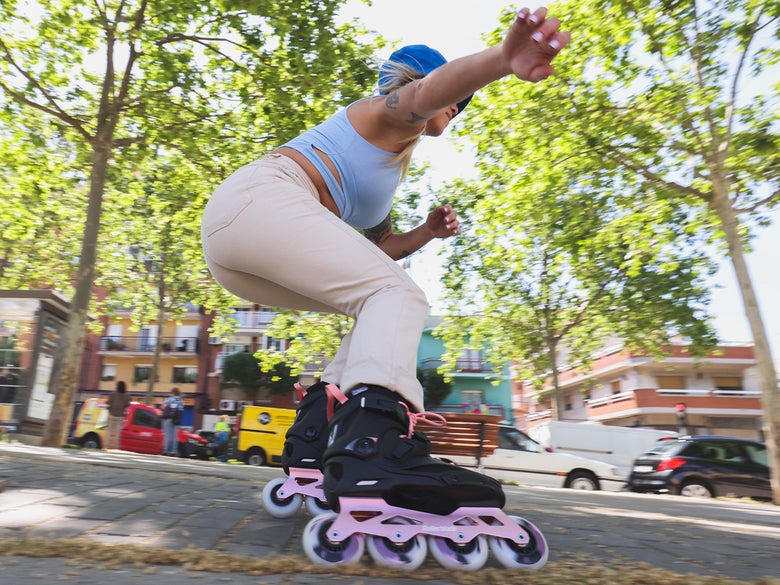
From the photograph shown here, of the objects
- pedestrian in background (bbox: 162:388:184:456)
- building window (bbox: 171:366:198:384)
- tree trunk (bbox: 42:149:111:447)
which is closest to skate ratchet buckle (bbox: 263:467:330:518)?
tree trunk (bbox: 42:149:111:447)

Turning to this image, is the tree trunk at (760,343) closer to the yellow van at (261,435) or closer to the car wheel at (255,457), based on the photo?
the yellow van at (261,435)

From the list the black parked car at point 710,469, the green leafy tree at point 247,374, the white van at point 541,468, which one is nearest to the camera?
the black parked car at point 710,469

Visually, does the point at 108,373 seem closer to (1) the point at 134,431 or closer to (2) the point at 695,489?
(1) the point at 134,431

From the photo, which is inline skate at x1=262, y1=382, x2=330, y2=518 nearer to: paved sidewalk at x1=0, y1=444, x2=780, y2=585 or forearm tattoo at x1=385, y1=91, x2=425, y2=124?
paved sidewalk at x1=0, y1=444, x2=780, y2=585

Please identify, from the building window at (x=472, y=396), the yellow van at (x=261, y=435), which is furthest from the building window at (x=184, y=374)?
the yellow van at (x=261, y=435)

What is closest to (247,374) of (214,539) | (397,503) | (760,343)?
(760,343)

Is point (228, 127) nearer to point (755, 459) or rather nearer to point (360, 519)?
point (360, 519)

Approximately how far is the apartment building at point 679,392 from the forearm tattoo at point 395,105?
38332mm

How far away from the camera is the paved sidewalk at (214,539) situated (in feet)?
4.76

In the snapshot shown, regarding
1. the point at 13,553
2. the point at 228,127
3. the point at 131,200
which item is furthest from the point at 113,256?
the point at 13,553

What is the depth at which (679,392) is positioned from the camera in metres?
41.0

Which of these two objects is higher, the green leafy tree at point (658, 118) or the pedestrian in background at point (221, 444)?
the green leafy tree at point (658, 118)

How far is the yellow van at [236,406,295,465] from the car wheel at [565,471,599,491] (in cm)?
729

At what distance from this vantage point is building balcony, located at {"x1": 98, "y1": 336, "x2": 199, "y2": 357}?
4347 cm
